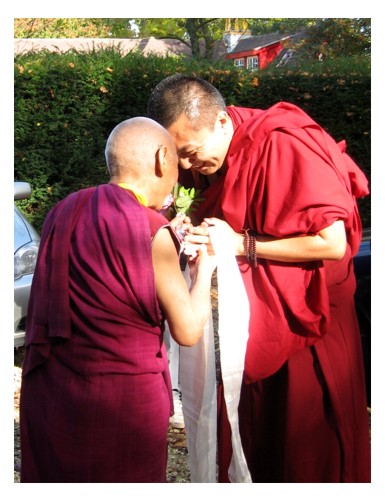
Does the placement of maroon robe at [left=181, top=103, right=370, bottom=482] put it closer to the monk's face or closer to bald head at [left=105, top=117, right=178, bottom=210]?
the monk's face

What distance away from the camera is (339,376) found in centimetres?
254

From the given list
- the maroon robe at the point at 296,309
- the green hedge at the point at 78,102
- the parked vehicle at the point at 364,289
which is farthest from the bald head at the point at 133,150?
the green hedge at the point at 78,102

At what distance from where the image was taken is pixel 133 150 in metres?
1.96

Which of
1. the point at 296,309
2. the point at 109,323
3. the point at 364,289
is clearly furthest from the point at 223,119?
the point at 364,289

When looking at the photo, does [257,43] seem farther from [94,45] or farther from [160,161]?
[160,161]

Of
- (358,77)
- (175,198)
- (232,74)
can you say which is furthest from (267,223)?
(358,77)

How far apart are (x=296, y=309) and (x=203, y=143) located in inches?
29.0

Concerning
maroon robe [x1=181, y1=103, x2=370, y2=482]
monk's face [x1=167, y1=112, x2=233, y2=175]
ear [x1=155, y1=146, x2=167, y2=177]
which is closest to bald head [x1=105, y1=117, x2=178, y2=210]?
ear [x1=155, y1=146, x2=167, y2=177]

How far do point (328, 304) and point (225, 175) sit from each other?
66cm

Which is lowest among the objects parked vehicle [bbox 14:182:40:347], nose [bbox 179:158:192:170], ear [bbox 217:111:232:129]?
parked vehicle [bbox 14:182:40:347]

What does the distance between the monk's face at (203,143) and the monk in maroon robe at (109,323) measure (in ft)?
1.06

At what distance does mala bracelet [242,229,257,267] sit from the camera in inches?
92.5

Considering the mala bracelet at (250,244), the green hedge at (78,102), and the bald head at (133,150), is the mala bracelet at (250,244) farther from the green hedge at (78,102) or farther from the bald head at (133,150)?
the green hedge at (78,102)

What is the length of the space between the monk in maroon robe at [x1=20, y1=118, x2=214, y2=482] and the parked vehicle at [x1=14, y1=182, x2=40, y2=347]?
2.70 m
